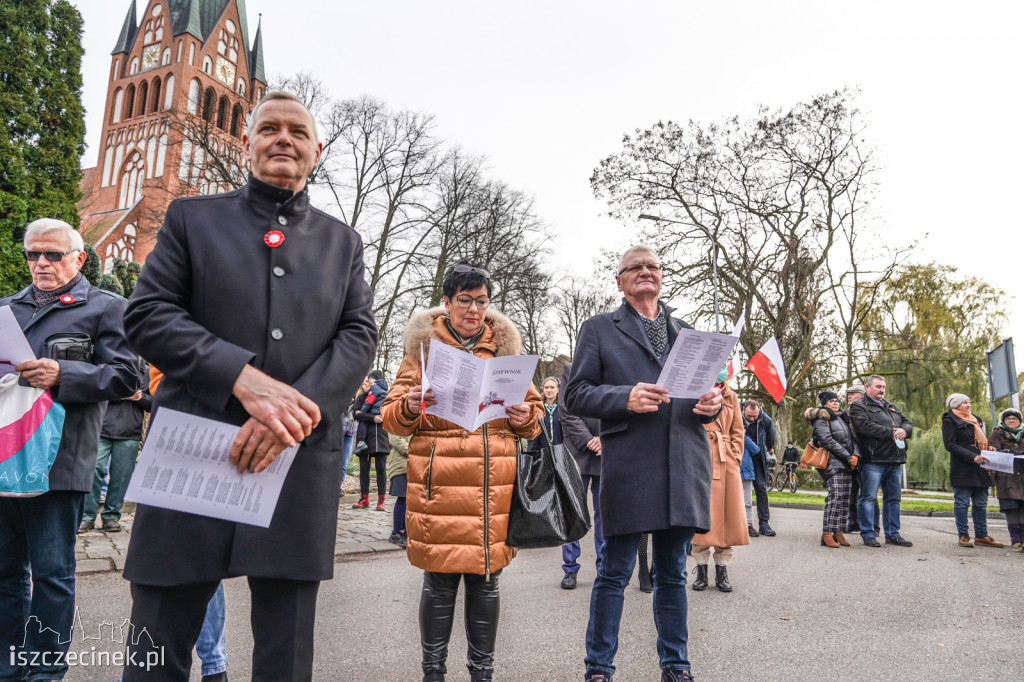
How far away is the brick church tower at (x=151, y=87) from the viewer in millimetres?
46000

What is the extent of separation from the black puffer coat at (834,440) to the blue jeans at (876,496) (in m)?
0.32

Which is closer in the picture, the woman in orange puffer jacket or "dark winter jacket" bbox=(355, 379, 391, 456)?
the woman in orange puffer jacket

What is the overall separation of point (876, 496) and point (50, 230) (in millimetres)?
10127

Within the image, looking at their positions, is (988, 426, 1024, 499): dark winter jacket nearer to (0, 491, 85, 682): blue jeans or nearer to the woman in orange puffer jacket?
the woman in orange puffer jacket

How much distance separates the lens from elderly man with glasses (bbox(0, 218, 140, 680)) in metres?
3.16

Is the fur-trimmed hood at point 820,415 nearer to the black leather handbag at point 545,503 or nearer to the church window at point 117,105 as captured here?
the black leather handbag at point 545,503

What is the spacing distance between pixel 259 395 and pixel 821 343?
2617 centimetres

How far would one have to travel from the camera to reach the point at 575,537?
3547 millimetres

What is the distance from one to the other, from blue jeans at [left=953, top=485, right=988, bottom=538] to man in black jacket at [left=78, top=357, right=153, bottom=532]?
1072 cm

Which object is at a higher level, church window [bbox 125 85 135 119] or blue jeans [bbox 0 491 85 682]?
church window [bbox 125 85 135 119]

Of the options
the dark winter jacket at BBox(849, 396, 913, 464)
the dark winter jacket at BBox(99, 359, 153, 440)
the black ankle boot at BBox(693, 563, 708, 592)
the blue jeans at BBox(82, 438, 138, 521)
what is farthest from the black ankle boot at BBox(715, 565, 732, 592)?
the blue jeans at BBox(82, 438, 138, 521)

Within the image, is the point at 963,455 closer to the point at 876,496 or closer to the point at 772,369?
the point at 876,496

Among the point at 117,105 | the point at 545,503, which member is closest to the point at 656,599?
the point at 545,503

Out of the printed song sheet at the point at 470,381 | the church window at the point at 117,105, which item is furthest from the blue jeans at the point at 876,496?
the church window at the point at 117,105
